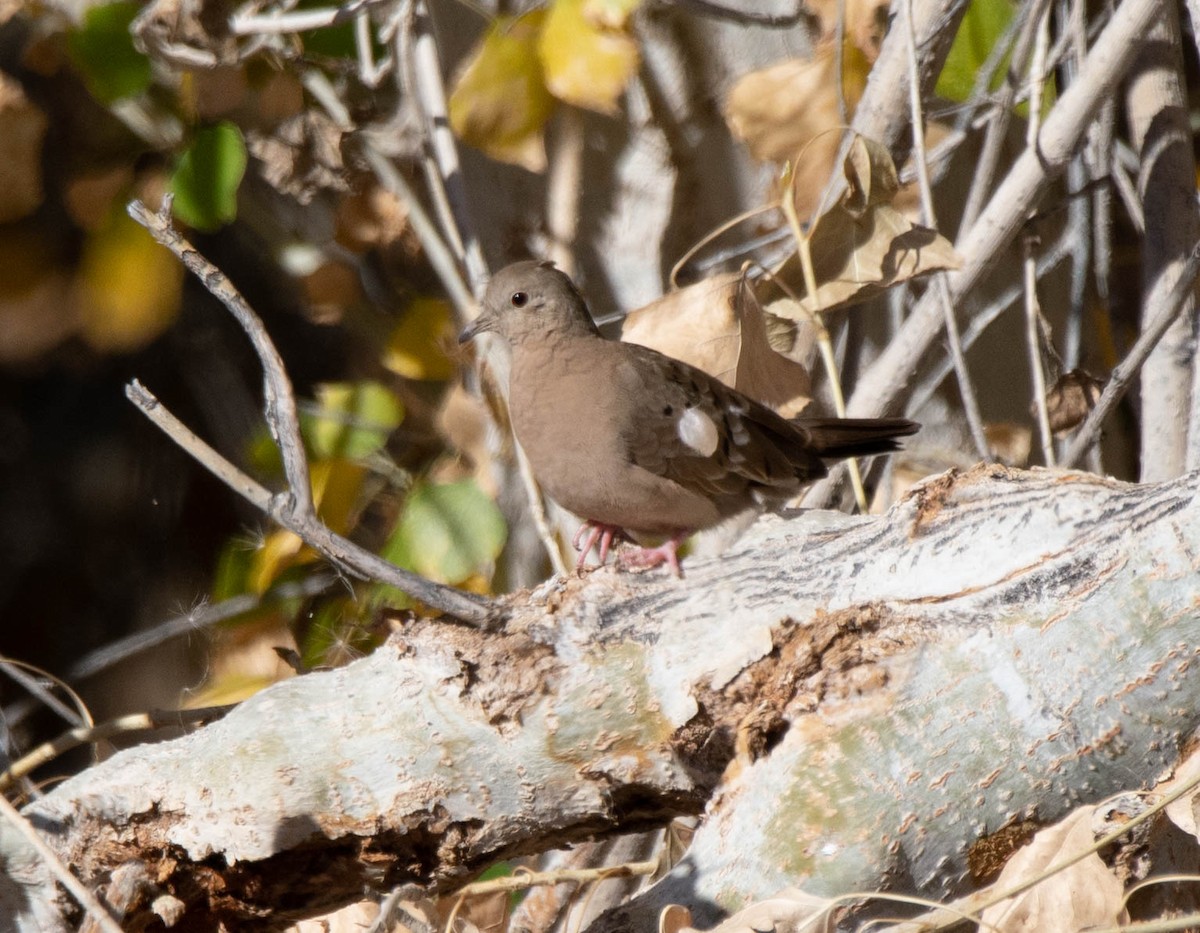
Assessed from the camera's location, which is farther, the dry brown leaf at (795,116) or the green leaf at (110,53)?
the green leaf at (110,53)

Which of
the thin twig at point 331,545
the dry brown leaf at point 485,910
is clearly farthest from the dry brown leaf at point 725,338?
the dry brown leaf at point 485,910

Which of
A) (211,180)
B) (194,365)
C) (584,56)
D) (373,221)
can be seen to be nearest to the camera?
(584,56)

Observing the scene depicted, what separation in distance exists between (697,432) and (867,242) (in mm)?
426

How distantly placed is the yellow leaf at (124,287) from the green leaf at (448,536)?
2.82 ft

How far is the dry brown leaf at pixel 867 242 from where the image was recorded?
1974 mm

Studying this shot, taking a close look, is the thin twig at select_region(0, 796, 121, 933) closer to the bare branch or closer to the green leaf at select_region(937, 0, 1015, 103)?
the bare branch

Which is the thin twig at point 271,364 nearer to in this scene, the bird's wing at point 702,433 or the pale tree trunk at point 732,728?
the pale tree trunk at point 732,728

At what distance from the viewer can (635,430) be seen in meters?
2.14

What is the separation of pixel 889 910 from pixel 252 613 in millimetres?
1695

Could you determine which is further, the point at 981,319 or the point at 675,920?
the point at 981,319

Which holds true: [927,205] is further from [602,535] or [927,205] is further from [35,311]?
[35,311]

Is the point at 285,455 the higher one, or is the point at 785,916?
the point at 285,455

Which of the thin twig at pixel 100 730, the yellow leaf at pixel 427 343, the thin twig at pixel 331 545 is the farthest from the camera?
the yellow leaf at pixel 427 343

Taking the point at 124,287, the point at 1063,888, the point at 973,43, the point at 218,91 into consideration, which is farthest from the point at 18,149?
the point at 1063,888
